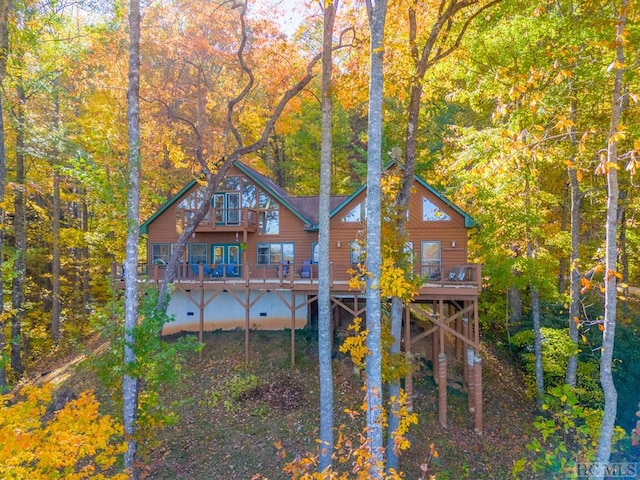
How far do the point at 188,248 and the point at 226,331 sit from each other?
13.5ft

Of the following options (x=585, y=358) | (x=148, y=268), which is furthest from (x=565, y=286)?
(x=148, y=268)

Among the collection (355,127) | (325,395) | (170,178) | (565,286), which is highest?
(355,127)

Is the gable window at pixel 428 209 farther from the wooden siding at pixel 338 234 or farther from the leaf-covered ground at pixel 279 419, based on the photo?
the leaf-covered ground at pixel 279 419

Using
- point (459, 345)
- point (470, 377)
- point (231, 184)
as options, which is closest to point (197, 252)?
point (231, 184)

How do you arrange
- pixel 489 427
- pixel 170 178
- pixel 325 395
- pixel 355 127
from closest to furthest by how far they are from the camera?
pixel 325 395 < pixel 489 427 < pixel 170 178 < pixel 355 127

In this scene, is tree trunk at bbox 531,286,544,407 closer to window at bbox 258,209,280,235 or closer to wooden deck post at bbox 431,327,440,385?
wooden deck post at bbox 431,327,440,385

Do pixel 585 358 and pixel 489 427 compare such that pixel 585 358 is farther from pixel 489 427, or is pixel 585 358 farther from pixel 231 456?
pixel 231 456

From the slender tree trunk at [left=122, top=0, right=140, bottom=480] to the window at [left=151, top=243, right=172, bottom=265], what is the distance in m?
9.17

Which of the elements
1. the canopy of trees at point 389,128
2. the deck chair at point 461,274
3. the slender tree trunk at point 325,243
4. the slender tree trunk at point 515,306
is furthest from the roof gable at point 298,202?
the slender tree trunk at point 325,243

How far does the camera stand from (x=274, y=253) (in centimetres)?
1546

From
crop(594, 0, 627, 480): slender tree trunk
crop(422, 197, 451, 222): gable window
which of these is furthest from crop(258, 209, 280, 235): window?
crop(594, 0, 627, 480): slender tree trunk

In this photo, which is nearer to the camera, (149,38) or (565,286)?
(149,38)

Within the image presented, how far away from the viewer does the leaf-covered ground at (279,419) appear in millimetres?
8930

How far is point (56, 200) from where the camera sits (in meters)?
15.8
